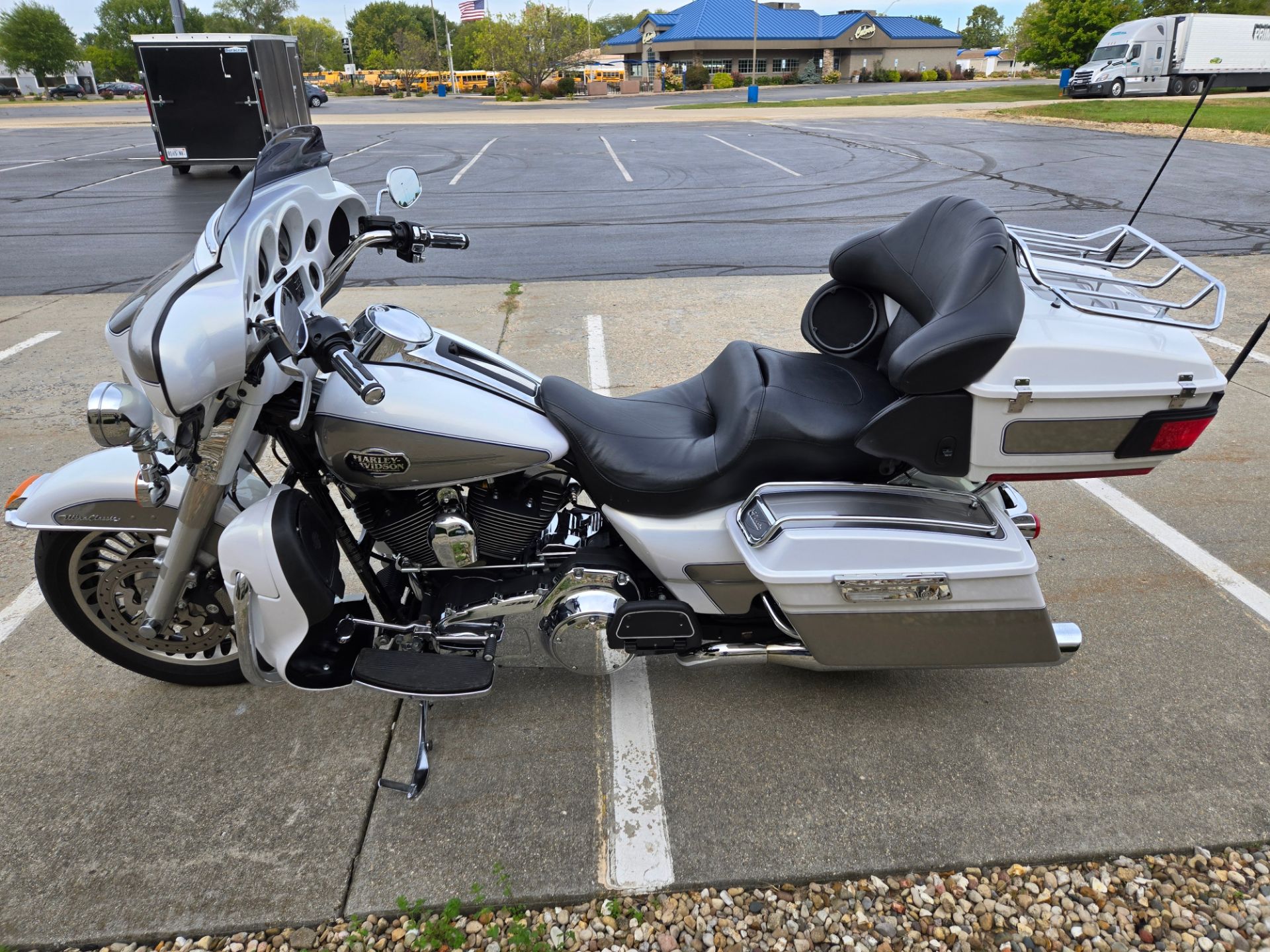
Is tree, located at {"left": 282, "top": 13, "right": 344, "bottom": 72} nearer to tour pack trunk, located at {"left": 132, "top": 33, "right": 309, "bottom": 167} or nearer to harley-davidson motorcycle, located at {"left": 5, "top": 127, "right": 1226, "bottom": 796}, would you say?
tour pack trunk, located at {"left": 132, "top": 33, "right": 309, "bottom": 167}

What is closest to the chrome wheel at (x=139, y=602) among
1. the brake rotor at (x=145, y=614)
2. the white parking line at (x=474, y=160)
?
the brake rotor at (x=145, y=614)

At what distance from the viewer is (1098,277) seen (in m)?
2.33

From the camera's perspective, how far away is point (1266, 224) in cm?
965

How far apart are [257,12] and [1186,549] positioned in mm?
100794

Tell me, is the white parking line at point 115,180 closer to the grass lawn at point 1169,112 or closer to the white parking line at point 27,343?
the white parking line at point 27,343

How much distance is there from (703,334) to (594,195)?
720 centimetres

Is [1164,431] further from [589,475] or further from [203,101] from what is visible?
[203,101]

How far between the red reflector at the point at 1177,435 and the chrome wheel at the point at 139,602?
266cm

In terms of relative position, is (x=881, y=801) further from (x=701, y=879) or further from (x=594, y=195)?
(x=594, y=195)

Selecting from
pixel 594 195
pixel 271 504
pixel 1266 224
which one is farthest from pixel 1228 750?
pixel 594 195

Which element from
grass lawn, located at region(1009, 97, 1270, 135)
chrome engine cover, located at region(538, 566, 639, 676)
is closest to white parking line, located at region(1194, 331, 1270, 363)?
chrome engine cover, located at region(538, 566, 639, 676)

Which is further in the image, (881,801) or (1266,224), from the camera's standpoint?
(1266,224)

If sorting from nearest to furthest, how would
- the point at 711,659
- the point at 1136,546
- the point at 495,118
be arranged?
1. the point at 711,659
2. the point at 1136,546
3. the point at 495,118

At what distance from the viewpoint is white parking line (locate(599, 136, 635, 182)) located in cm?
1416
